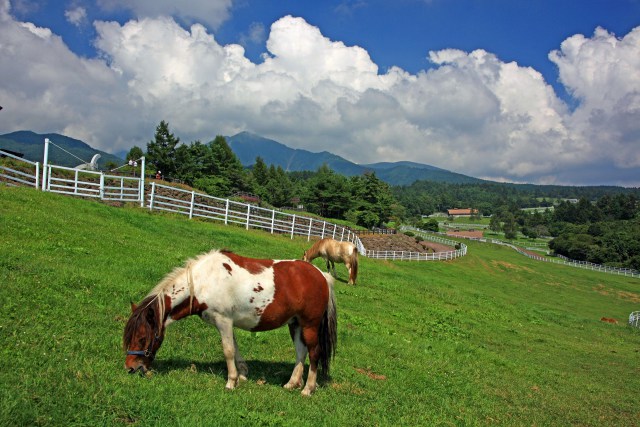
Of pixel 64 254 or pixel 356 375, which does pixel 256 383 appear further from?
pixel 64 254

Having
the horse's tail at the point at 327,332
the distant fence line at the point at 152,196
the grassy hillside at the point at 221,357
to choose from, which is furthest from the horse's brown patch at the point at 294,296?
the distant fence line at the point at 152,196

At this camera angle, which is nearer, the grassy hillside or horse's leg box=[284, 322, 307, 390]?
the grassy hillside

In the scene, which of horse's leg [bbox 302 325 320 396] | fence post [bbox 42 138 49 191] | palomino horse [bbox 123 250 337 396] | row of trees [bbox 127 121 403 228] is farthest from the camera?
row of trees [bbox 127 121 403 228]

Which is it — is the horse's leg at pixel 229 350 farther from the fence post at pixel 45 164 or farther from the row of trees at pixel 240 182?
the row of trees at pixel 240 182

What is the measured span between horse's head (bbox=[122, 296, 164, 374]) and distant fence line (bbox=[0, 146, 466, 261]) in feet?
49.4

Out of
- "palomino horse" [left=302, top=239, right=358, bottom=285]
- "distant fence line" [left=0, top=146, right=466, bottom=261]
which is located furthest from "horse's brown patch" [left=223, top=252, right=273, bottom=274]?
"distant fence line" [left=0, top=146, right=466, bottom=261]

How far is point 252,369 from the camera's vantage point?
7191 mm

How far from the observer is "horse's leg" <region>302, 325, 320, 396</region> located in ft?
21.7

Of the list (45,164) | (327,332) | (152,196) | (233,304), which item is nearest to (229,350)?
(233,304)

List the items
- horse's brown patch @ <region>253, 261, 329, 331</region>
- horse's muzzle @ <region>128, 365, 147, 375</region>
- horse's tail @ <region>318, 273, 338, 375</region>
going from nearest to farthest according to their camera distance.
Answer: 1. horse's muzzle @ <region>128, 365, 147, 375</region>
2. horse's brown patch @ <region>253, 261, 329, 331</region>
3. horse's tail @ <region>318, 273, 338, 375</region>

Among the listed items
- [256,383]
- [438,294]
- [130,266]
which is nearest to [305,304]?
[256,383]

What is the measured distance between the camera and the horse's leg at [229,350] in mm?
6109

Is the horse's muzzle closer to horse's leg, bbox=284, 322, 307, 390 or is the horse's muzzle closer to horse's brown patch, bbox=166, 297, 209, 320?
horse's brown patch, bbox=166, 297, 209, 320

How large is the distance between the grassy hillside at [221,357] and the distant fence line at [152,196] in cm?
375
